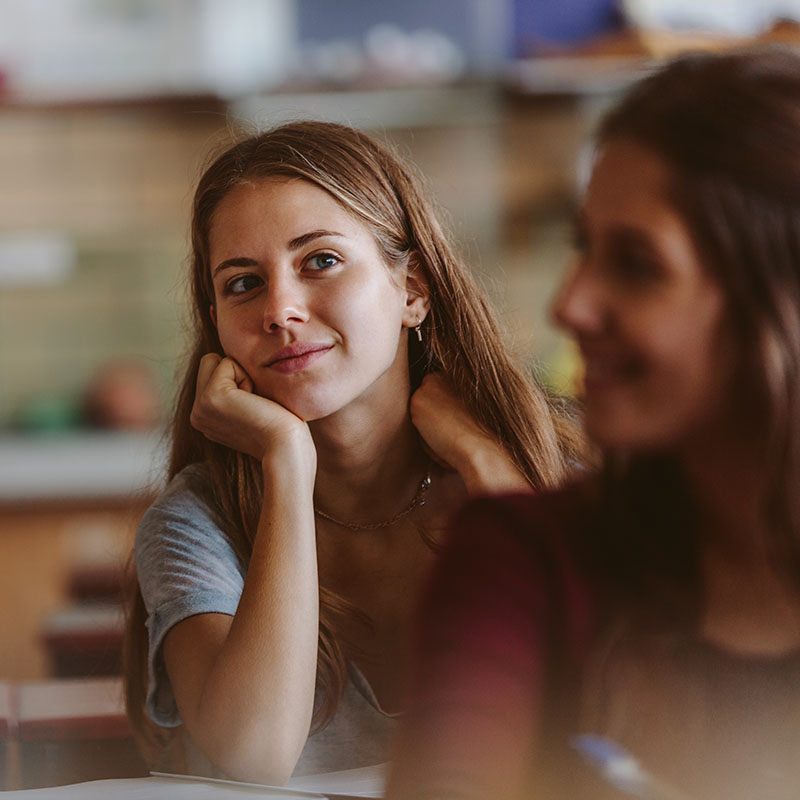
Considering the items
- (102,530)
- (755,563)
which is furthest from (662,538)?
(102,530)

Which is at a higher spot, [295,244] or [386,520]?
[295,244]

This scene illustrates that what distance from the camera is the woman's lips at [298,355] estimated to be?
408mm

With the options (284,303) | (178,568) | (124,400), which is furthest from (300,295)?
(124,400)

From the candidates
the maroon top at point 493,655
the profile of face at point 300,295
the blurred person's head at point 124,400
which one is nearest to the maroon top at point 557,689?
the maroon top at point 493,655

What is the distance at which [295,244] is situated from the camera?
16.0 inches

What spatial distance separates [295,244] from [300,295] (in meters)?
0.02

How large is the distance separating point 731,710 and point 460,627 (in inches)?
3.2

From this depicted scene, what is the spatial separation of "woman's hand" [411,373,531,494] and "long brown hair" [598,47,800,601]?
12cm

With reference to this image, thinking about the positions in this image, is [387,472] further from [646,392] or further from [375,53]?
[375,53]

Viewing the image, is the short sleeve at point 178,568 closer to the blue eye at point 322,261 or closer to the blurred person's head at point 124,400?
the blue eye at point 322,261

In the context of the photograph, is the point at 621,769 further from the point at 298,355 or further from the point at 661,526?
the point at 298,355

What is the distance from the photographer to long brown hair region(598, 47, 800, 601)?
295 mm

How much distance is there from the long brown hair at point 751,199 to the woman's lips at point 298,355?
134 mm

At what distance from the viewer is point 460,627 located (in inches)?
12.8
